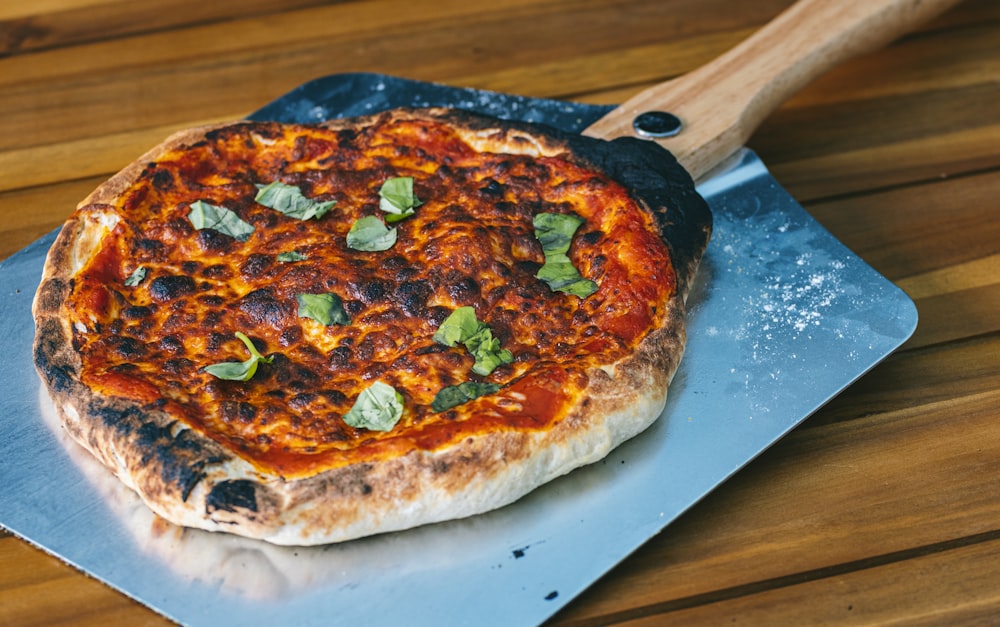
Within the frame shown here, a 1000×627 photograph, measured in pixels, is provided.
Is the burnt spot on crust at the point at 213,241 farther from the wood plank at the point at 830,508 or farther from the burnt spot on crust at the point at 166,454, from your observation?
the wood plank at the point at 830,508

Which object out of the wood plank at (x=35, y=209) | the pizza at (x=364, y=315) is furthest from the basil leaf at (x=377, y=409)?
the wood plank at (x=35, y=209)

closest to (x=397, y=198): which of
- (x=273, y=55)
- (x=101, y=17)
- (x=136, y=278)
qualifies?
(x=136, y=278)

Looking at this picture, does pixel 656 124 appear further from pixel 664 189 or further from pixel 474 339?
pixel 474 339

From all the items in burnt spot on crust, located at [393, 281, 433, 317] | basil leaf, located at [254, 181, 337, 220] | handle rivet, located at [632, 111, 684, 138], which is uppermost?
basil leaf, located at [254, 181, 337, 220]

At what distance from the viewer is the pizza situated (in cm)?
206

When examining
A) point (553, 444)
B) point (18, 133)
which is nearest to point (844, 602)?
point (553, 444)

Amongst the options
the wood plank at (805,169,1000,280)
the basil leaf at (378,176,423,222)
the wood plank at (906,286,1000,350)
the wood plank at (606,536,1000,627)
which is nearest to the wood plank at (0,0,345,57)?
the basil leaf at (378,176,423,222)

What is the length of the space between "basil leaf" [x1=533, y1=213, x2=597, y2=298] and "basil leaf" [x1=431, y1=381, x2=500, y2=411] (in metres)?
0.33

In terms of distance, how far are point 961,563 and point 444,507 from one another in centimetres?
91

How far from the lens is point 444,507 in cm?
206

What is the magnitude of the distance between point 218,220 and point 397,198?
15.4 inches

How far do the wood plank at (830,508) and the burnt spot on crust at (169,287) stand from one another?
1010 millimetres

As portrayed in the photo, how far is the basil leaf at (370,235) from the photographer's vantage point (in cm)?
257

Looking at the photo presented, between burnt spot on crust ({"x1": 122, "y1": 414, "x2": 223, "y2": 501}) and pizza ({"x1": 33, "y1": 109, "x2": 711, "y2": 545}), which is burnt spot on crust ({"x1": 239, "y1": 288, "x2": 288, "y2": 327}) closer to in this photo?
pizza ({"x1": 33, "y1": 109, "x2": 711, "y2": 545})
